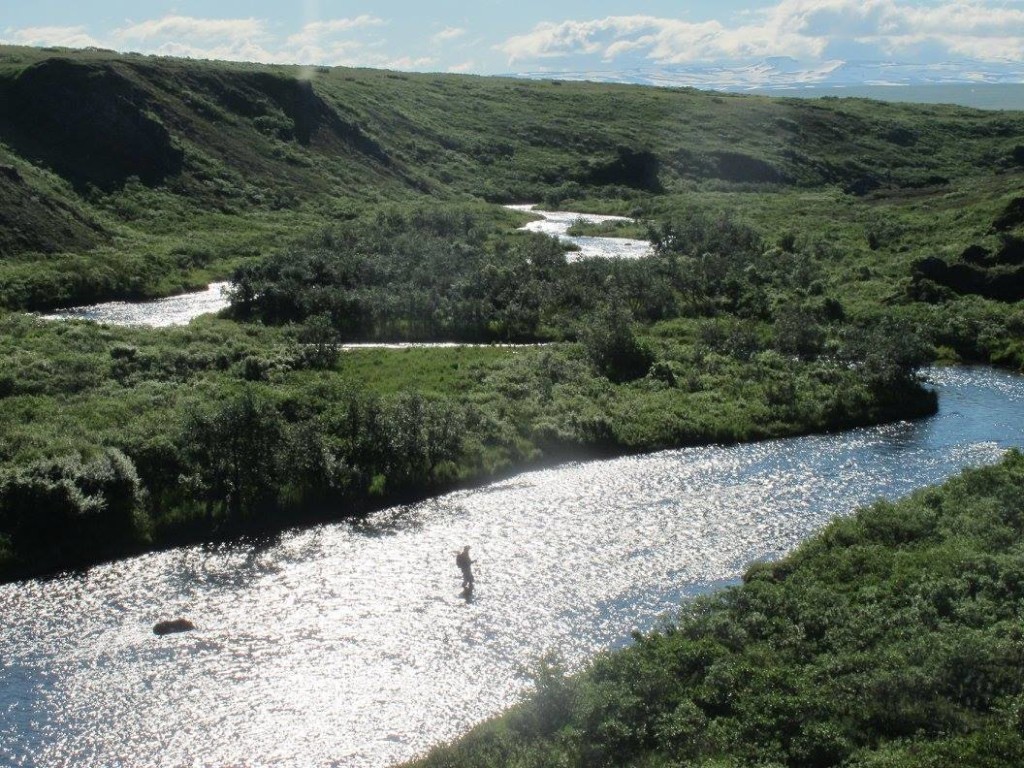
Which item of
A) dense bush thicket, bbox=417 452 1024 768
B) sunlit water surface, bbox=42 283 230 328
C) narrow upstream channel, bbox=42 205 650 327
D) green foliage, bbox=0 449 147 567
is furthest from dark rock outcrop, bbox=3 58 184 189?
dense bush thicket, bbox=417 452 1024 768

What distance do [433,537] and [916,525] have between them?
19589 millimetres

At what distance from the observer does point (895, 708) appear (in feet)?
85.8

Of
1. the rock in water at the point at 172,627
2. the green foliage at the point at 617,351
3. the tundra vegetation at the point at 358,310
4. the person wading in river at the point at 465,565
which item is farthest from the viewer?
the green foliage at the point at 617,351

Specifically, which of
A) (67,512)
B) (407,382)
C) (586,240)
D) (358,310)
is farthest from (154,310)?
(586,240)

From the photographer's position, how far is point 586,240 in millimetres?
120875

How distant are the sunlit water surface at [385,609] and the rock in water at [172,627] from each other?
42 centimetres

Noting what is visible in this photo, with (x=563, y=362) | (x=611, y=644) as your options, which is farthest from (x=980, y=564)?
(x=563, y=362)

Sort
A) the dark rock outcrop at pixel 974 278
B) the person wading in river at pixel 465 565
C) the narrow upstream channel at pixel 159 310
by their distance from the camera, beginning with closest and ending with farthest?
1. the person wading in river at pixel 465 565
2. the narrow upstream channel at pixel 159 310
3. the dark rock outcrop at pixel 974 278

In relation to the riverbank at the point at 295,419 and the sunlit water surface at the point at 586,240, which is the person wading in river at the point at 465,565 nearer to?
the riverbank at the point at 295,419

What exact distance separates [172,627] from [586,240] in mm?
92154

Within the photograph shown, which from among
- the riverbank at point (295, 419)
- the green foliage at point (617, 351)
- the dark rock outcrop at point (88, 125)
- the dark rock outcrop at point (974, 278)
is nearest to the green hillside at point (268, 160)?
the dark rock outcrop at point (88, 125)

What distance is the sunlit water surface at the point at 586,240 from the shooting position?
10681 cm

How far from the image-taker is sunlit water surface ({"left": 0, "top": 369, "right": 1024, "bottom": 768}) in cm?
2962

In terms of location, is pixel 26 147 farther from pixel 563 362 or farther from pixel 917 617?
pixel 917 617
